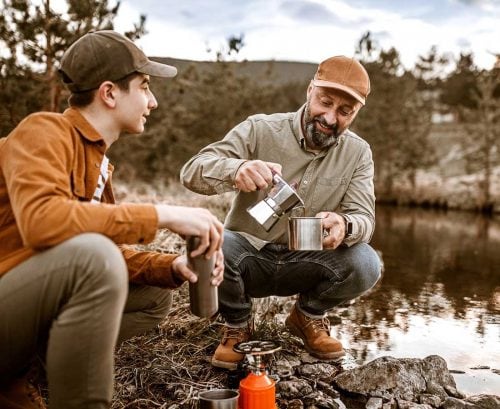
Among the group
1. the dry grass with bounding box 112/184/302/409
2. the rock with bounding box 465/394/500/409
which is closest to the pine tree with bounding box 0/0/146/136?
the dry grass with bounding box 112/184/302/409

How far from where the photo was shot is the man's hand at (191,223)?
7.41ft

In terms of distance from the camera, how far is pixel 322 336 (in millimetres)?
3684

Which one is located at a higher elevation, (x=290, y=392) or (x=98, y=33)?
(x=98, y=33)

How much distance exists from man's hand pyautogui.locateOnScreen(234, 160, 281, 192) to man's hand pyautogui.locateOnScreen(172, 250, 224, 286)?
2.12ft

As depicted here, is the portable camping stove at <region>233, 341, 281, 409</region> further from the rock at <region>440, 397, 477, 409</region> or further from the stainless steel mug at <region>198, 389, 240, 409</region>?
the rock at <region>440, 397, 477, 409</region>

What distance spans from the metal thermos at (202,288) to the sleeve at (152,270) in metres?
0.12

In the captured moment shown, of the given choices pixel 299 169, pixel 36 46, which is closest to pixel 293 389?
pixel 299 169

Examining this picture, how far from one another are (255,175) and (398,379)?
1311mm

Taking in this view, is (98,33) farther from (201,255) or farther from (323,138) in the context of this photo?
(323,138)

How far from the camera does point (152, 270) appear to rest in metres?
2.68

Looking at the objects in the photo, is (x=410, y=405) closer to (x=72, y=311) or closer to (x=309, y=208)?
(x=309, y=208)

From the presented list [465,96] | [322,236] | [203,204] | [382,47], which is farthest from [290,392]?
[465,96]

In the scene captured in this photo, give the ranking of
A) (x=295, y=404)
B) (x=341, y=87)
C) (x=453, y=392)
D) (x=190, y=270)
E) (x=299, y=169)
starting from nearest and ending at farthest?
(x=190, y=270), (x=295, y=404), (x=453, y=392), (x=341, y=87), (x=299, y=169)

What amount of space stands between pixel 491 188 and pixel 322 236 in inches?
618
